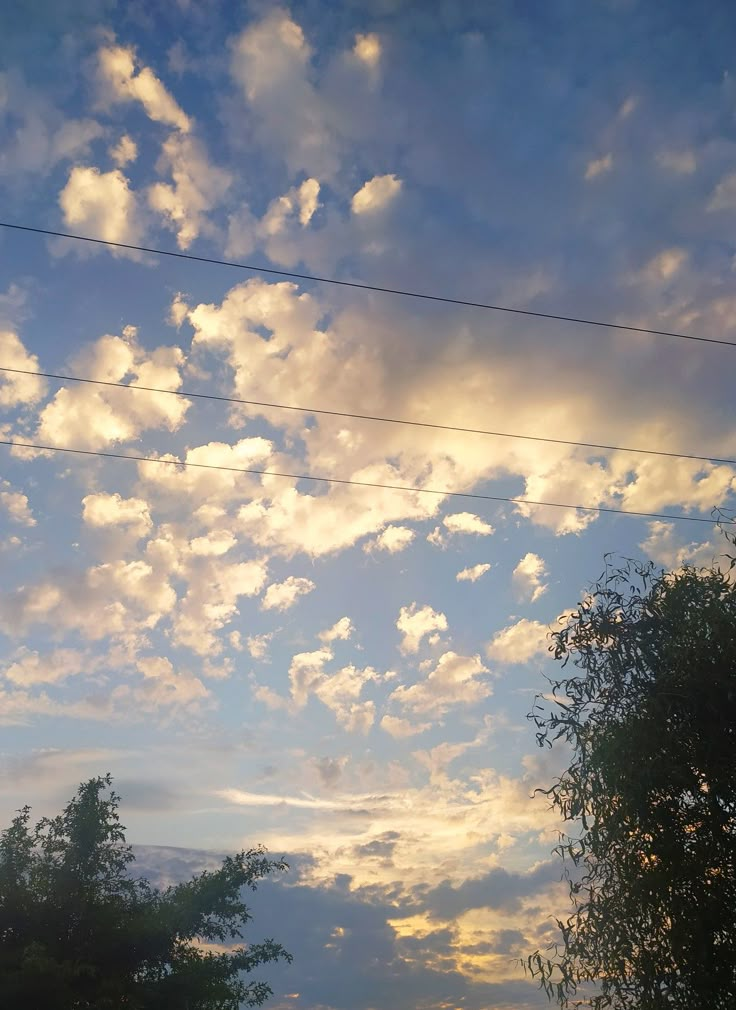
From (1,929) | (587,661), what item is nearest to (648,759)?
(587,661)

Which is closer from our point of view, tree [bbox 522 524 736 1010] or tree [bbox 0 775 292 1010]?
tree [bbox 522 524 736 1010]

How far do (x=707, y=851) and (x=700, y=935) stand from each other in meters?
1.57

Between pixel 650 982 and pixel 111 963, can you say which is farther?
pixel 111 963

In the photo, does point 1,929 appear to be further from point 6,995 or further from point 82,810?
point 82,810

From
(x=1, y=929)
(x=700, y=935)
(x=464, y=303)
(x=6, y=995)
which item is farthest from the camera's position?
(x=1, y=929)

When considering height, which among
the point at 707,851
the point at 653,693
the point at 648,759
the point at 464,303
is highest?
the point at 464,303

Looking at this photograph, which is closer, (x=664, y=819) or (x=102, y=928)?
(x=664, y=819)

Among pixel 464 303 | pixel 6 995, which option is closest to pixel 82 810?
pixel 6 995

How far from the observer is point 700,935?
15.2 metres

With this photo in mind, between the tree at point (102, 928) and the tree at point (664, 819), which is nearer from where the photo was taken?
the tree at point (664, 819)

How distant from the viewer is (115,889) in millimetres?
39625

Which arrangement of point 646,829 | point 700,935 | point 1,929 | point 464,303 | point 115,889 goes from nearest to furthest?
point 700,935, point 646,829, point 464,303, point 1,929, point 115,889

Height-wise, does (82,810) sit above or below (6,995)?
above

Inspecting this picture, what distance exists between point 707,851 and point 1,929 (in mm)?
30846
